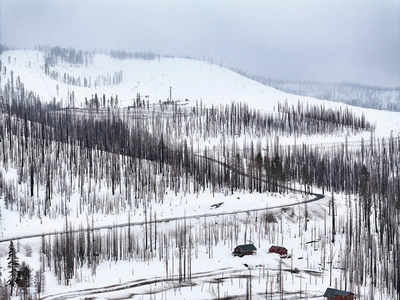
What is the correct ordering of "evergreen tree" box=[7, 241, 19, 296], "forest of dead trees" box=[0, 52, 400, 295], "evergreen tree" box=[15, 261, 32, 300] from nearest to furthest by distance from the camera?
A: "evergreen tree" box=[15, 261, 32, 300] < "evergreen tree" box=[7, 241, 19, 296] < "forest of dead trees" box=[0, 52, 400, 295]

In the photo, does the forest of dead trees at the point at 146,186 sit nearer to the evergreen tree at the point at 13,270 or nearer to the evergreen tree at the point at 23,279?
the evergreen tree at the point at 23,279

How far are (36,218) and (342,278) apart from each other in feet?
114

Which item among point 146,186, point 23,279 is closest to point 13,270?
point 23,279

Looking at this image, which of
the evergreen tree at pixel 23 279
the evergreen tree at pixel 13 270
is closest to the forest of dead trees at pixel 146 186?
the evergreen tree at pixel 23 279

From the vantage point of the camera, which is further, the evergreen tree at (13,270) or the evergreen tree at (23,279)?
the evergreen tree at (13,270)

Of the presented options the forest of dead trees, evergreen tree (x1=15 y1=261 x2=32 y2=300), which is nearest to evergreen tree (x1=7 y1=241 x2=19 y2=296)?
evergreen tree (x1=15 y1=261 x2=32 y2=300)

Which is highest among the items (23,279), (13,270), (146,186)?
(146,186)

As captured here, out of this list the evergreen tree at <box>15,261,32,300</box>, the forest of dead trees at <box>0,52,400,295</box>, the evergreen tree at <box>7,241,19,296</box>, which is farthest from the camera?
the forest of dead trees at <box>0,52,400,295</box>

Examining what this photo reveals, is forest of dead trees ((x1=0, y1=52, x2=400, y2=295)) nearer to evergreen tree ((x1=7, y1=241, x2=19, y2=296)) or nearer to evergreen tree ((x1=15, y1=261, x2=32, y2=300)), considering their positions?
evergreen tree ((x1=15, y1=261, x2=32, y2=300))

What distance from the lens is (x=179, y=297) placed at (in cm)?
3853

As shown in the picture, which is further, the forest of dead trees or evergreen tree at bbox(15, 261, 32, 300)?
the forest of dead trees

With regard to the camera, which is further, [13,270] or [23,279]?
[13,270]

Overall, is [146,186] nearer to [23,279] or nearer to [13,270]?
[13,270]

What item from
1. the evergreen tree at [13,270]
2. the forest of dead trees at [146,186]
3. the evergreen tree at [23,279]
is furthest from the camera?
the forest of dead trees at [146,186]
